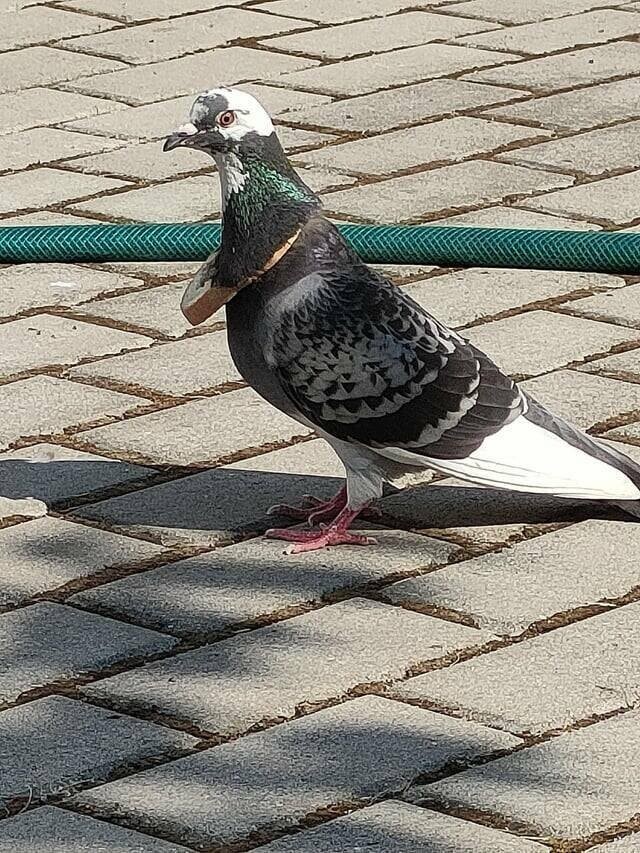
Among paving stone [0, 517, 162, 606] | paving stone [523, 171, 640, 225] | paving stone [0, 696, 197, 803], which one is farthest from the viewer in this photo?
paving stone [523, 171, 640, 225]

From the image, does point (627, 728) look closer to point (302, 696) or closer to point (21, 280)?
point (302, 696)

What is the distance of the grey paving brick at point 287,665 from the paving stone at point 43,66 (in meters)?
4.63

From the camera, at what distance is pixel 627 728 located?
157 inches

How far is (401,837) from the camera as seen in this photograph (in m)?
3.61

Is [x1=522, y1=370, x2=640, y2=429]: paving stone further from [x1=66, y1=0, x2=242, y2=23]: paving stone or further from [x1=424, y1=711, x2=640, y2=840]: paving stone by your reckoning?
[x1=66, y1=0, x2=242, y2=23]: paving stone

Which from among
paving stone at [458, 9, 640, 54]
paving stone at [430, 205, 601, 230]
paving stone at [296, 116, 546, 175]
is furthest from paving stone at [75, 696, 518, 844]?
paving stone at [458, 9, 640, 54]

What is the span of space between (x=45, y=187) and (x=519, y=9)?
325 cm

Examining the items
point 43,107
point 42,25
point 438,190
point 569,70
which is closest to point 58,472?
point 438,190

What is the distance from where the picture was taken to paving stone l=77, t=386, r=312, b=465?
5430mm

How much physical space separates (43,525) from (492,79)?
171 inches

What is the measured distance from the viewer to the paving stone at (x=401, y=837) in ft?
11.7

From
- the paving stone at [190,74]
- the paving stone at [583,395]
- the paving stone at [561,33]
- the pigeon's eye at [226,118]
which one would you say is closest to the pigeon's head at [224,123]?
the pigeon's eye at [226,118]

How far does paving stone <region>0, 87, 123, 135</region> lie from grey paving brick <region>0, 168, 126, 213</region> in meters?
0.51

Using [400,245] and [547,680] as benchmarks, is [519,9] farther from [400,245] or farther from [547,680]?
[547,680]
